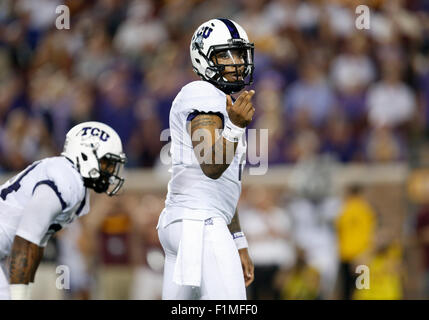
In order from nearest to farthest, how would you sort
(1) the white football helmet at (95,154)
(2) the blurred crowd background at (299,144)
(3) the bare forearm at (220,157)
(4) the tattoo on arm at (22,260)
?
(3) the bare forearm at (220,157), (4) the tattoo on arm at (22,260), (1) the white football helmet at (95,154), (2) the blurred crowd background at (299,144)

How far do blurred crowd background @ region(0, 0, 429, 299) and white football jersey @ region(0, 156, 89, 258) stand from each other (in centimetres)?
491

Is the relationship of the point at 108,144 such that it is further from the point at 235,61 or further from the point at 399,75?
the point at 399,75

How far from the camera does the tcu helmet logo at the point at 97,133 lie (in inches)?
227

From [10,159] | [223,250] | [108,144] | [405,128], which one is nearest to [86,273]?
[10,159]

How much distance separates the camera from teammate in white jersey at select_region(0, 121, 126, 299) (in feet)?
17.2

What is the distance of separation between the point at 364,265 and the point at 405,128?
1.92 metres

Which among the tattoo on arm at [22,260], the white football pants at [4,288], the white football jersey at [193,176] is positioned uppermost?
the white football jersey at [193,176]

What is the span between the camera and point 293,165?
11.4 meters

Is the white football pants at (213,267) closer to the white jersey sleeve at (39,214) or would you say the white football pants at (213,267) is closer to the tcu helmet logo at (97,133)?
the white jersey sleeve at (39,214)

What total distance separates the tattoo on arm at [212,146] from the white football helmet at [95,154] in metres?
1.08

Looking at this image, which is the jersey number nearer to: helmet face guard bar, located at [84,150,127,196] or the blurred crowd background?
helmet face guard bar, located at [84,150,127,196]

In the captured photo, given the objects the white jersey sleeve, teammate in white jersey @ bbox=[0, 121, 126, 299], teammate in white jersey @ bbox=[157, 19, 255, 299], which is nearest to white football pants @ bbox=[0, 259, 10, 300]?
teammate in white jersey @ bbox=[0, 121, 126, 299]

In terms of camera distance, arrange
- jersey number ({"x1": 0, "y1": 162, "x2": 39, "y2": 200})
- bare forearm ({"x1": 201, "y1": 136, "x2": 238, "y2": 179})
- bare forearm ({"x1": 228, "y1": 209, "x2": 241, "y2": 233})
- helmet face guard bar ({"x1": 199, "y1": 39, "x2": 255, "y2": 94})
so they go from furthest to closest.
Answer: jersey number ({"x1": 0, "y1": 162, "x2": 39, "y2": 200}), bare forearm ({"x1": 228, "y1": 209, "x2": 241, "y2": 233}), helmet face guard bar ({"x1": 199, "y1": 39, "x2": 255, "y2": 94}), bare forearm ({"x1": 201, "y1": 136, "x2": 238, "y2": 179})

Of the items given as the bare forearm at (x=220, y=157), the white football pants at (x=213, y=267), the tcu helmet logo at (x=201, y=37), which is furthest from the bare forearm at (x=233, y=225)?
the tcu helmet logo at (x=201, y=37)
